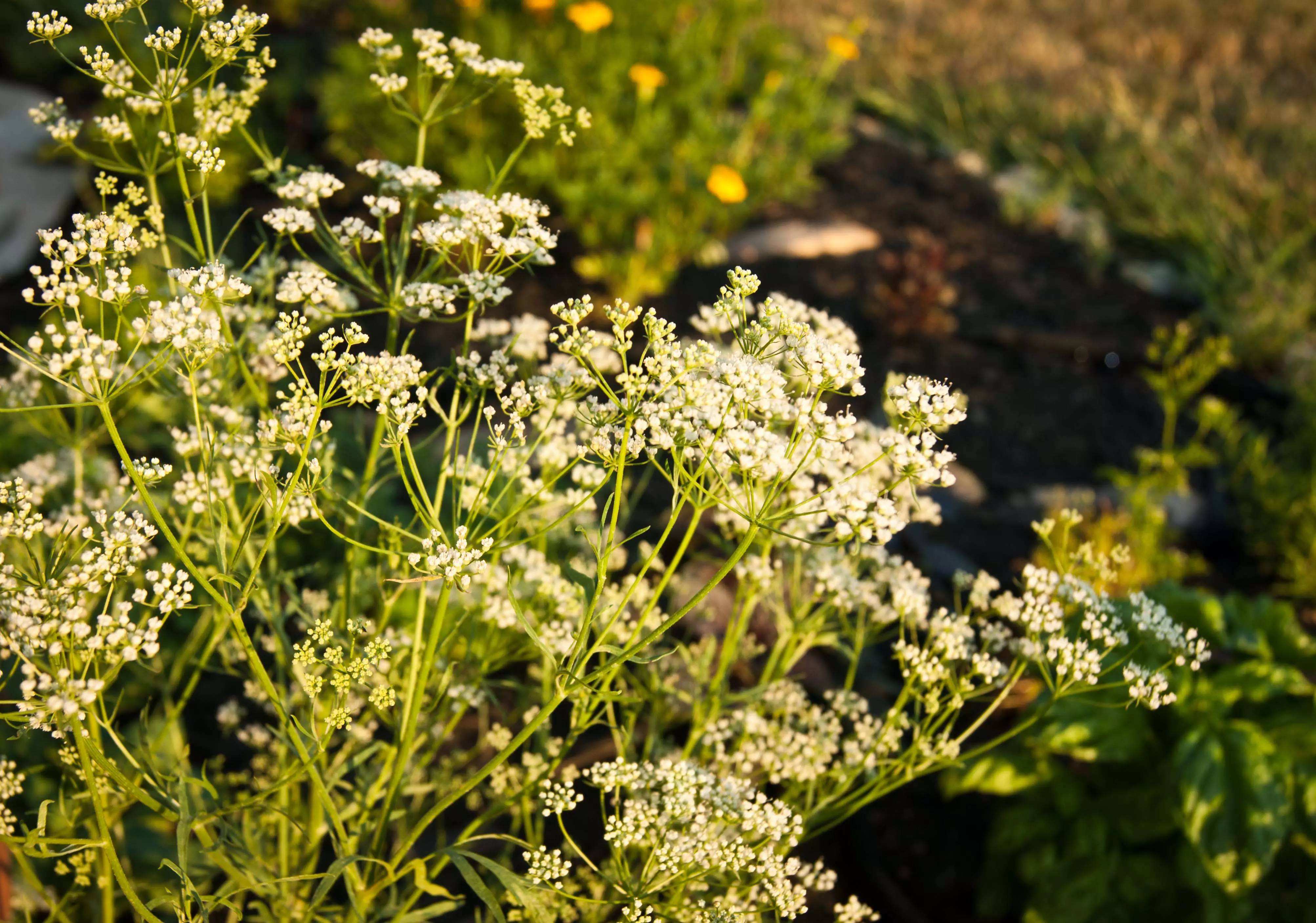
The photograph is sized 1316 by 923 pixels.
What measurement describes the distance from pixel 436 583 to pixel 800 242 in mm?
4654

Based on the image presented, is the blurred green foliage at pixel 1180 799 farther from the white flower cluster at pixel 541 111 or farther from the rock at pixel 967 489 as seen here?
the rock at pixel 967 489

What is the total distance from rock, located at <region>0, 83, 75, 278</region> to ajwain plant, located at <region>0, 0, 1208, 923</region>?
425cm

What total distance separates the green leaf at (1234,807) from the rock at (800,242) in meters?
4.25

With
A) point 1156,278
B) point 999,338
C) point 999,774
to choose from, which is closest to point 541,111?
point 999,774

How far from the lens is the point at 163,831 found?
250 centimetres

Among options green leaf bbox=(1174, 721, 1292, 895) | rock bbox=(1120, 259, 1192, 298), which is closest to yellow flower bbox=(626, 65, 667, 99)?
rock bbox=(1120, 259, 1192, 298)

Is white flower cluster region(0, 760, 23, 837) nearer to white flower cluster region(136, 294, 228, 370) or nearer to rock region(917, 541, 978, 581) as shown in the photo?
white flower cluster region(136, 294, 228, 370)

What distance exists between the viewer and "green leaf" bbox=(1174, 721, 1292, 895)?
2373 millimetres

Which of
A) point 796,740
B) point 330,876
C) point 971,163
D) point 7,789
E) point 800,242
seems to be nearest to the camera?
point 330,876

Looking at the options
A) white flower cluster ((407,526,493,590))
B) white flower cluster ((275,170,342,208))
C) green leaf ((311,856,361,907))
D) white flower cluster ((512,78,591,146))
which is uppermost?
white flower cluster ((512,78,591,146))

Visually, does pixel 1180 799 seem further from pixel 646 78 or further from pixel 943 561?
pixel 646 78

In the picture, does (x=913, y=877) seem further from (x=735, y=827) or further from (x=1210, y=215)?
(x=1210, y=215)

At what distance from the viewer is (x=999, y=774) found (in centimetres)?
262

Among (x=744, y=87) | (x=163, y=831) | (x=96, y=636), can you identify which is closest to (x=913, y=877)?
(x=163, y=831)
